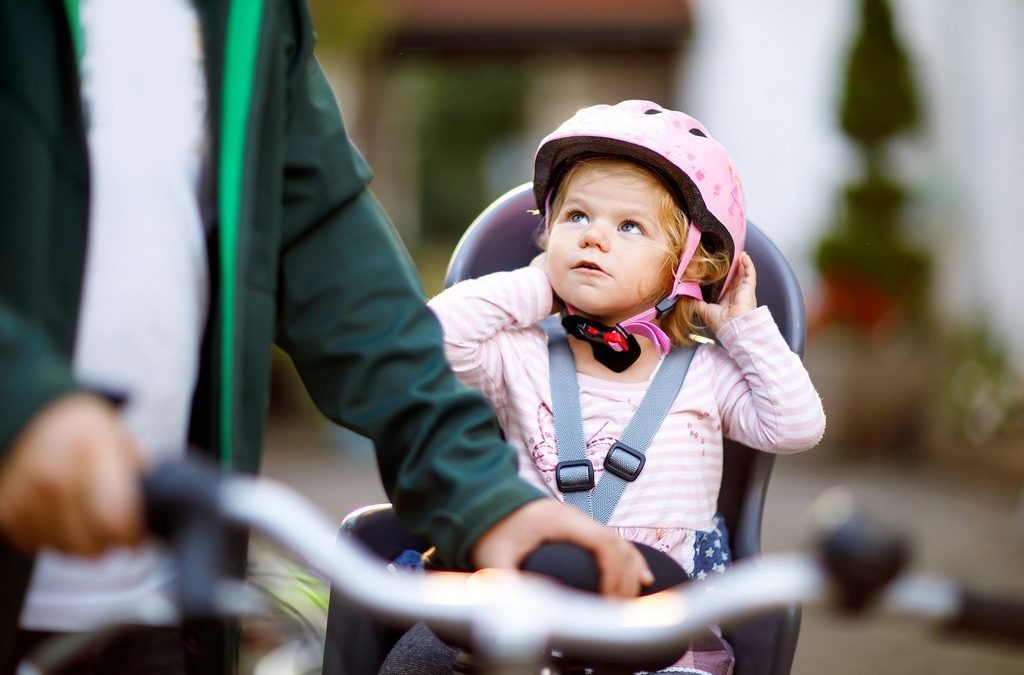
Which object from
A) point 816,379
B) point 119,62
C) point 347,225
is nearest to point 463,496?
point 347,225

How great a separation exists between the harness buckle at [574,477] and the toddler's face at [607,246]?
32cm

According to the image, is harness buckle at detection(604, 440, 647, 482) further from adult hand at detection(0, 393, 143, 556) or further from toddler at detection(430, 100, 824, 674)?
adult hand at detection(0, 393, 143, 556)

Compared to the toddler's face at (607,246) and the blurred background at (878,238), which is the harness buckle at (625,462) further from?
the blurred background at (878,238)

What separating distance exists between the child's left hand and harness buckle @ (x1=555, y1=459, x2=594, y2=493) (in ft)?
1.29

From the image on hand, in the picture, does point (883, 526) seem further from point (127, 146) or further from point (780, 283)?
point (780, 283)

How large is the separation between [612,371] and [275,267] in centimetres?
93

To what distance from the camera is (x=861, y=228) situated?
30.9 feet

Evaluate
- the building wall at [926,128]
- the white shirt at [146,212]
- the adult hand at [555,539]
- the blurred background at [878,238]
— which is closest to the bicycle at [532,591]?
the adult hand at [555,539]

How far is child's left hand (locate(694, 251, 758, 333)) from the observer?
88.3 inches

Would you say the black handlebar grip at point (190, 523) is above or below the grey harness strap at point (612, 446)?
above

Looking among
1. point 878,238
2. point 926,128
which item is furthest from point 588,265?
point 926,128

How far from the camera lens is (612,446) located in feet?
6.86

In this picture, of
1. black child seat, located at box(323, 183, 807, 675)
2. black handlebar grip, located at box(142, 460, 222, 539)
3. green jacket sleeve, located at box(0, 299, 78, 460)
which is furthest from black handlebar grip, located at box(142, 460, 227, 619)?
black child seat, located at box(323, 183, 807, 675)

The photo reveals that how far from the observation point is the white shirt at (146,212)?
1489 millimetres
